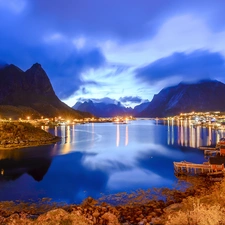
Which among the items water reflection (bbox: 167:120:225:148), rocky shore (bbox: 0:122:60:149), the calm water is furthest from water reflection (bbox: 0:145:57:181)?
water reflection (bbox: 167:120:225:148)

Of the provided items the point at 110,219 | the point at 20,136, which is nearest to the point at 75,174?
the point at 110,219

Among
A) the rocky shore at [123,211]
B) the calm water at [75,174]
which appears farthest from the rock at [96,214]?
the calm water at [75,174]

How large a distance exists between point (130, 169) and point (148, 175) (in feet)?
14.2

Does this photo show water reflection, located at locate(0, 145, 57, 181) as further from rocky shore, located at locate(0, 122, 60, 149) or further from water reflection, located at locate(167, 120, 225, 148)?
water reflection, located at locate(167, 120, 225, 148)

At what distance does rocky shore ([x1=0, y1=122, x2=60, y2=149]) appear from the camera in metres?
53.9

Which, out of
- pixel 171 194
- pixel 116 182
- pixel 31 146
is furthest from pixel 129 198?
pixel 31 146

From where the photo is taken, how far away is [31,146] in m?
53.8

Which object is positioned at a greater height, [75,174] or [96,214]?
[96,214]

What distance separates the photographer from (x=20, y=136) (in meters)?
58.8

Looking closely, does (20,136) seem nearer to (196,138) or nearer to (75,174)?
(75,174)

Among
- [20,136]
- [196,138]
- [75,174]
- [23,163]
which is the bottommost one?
[75,174]

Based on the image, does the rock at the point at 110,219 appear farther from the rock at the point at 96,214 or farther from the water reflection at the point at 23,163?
the water reflection at the point at 23,163

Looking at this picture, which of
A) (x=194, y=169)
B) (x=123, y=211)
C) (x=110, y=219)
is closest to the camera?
(x=110, y=219)

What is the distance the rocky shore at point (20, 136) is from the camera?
53881mm
